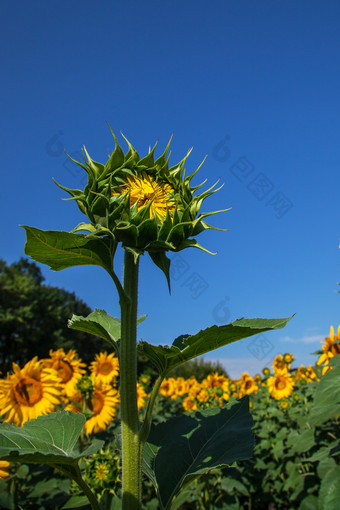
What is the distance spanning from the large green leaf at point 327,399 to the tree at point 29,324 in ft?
83.9

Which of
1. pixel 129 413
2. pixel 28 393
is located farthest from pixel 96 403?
pixel 129 413

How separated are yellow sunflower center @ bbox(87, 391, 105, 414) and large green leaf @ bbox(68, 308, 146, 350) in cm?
257

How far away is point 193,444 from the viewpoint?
1311 millimetres

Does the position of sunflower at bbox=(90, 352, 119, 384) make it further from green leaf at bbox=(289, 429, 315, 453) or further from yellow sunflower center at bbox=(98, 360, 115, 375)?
green leaf at bbox=(289, 429, 315, 453)

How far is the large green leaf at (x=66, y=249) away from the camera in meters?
1.07

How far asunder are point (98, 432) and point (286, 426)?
2.89 m

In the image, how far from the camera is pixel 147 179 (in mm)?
1258

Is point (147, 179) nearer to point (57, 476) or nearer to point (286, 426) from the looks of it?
point (57, 476)

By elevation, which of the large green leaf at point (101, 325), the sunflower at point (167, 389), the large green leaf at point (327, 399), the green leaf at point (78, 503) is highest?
the large green leaf at point (101, 325)

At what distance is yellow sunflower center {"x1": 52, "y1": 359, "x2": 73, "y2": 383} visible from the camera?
162 inches

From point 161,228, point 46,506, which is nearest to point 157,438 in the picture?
point 161,228

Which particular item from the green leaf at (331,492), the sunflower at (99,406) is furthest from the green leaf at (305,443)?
the sunflower at (99,406)

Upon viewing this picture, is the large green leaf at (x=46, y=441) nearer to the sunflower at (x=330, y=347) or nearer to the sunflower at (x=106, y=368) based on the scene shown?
the sunflower at (x=330, y=347)

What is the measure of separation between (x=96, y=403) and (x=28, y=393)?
0.78 m
